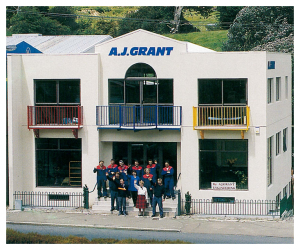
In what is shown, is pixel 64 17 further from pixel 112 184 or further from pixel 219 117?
pixel 112 184

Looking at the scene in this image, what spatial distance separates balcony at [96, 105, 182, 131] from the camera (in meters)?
26.0

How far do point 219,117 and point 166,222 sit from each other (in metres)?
5.42

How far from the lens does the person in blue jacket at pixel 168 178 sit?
2509 centimetres

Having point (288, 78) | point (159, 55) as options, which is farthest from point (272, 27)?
point (159, 55)

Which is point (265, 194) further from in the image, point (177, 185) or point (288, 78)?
point (288, 78)

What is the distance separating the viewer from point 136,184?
24297mm

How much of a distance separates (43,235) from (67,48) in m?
22.3

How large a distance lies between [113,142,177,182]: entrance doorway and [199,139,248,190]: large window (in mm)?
1711

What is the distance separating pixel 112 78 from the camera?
87.6 feet

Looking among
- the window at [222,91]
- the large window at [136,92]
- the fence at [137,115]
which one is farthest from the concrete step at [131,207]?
the window at [222,91]

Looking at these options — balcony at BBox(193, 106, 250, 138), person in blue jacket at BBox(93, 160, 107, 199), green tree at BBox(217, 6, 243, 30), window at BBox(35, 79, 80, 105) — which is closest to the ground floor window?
person in blue jacket at BBox(93, 160, 107, 199)

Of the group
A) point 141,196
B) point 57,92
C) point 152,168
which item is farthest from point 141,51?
point 141,196

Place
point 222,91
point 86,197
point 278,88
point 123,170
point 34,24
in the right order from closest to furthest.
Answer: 1. point 123,170
2. point 222,91
3. point 86,197
4. point 278,88
5. point 34,24

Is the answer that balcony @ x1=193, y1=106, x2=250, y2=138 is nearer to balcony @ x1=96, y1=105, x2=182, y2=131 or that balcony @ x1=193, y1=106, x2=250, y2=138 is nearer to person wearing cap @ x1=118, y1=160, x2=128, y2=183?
balcony @ x1=96, y1=105, x2=182, y2=131
